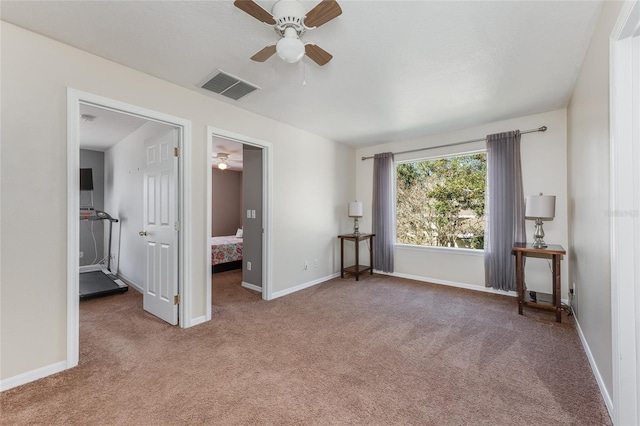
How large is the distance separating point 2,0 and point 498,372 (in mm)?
4072

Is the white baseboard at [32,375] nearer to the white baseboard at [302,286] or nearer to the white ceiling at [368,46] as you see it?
the white baseboard at [302,286]

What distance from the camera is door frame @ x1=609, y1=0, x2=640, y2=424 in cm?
134

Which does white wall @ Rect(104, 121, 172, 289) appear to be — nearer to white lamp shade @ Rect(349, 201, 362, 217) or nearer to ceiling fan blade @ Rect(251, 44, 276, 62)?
ceiling fan blade @ Rect(251, 44, 276, 62)

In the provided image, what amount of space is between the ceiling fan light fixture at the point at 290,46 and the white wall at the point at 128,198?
251cm

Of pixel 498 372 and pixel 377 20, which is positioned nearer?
pixel 377 20

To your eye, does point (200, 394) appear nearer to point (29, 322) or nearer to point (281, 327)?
point (281, 327)

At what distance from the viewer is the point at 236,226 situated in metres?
8.07

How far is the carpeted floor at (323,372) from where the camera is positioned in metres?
1.59

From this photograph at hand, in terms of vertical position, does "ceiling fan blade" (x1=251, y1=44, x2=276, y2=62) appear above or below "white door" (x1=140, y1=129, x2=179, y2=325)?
above

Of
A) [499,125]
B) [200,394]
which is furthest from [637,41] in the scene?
[200,394]

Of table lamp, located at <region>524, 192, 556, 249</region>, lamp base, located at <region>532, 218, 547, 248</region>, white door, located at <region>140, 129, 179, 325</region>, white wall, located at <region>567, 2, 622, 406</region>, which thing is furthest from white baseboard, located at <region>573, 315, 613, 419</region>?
white door, located at <region>140, 129, 179, 325</region>

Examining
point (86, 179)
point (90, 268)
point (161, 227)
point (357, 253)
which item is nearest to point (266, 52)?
point (161, 227)

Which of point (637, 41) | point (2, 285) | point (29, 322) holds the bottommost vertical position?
point (29, 322)

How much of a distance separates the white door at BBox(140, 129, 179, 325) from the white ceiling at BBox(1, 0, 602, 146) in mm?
843
